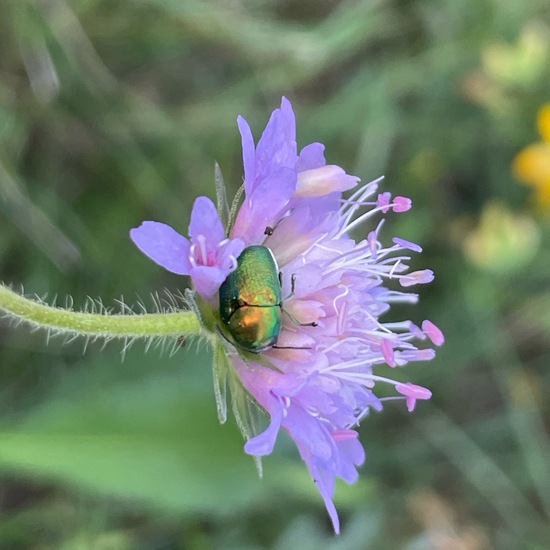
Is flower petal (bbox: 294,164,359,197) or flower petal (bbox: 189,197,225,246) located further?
flower petal (bbox: 294,164,359,197)

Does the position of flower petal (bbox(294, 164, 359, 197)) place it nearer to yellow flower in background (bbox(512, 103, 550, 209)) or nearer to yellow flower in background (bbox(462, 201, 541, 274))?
yellow flower in background (bbox(462, 201, 541, 274))

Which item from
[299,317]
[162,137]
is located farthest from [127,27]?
[299,317]

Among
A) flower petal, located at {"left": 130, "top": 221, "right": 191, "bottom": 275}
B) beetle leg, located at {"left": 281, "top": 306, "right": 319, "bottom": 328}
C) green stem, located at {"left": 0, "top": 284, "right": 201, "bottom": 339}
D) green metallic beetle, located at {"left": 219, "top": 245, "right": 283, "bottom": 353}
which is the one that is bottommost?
beetle leg, located at {"left": 281, "top": 306, "right": 319, "bottom": 328}

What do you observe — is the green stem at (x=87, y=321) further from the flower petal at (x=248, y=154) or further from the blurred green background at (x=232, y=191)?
the blurred green background at (x=232, y=191)

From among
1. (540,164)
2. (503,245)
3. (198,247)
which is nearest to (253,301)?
(198,247)

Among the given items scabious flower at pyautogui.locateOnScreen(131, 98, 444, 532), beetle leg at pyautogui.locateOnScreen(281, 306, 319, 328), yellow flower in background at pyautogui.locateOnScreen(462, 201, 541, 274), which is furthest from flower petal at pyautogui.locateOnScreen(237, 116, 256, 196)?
Result: yellow flower in background at pyautogui.locateOnScreen(462, 201, 541, 274)

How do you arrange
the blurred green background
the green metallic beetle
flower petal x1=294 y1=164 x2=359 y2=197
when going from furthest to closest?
the blurred green background
flower petal x1=294 y1=164 x2=359 y2=197
the green metallic beetle

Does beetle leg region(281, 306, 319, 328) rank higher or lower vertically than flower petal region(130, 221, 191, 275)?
lower

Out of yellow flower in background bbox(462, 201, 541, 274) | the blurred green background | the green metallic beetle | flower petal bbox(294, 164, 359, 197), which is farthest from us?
yellow flower in background bbox(462, 201, 541, 274)
